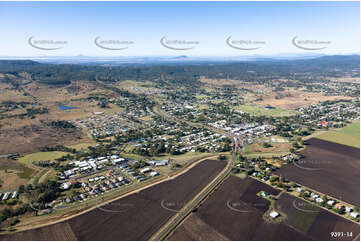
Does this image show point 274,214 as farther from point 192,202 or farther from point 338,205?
point 192,202

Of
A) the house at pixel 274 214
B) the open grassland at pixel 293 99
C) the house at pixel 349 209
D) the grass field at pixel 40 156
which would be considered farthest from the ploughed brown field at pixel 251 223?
the open grassland at pixel 293 99

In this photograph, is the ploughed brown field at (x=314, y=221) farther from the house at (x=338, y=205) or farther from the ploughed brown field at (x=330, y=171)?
the ploughed brown field at (x=330, y=171)

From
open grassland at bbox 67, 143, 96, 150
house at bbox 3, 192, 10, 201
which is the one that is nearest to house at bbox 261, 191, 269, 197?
house at bbox 3, 192, 10, 201

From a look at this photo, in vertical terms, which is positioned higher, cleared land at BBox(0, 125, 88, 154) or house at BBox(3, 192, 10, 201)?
cleared land at BBox(0, 125, 88, 154)

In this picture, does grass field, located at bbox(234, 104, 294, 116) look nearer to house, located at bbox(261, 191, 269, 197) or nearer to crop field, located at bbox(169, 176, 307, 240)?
house, located at bbox(261, 191, 269, 197)

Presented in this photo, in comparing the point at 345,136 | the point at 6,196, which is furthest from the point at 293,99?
the point at 6,196

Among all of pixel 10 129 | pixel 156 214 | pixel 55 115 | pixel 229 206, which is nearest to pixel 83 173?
pixel 156 214
